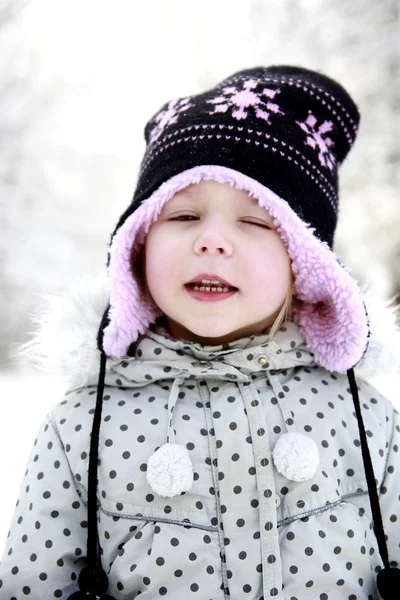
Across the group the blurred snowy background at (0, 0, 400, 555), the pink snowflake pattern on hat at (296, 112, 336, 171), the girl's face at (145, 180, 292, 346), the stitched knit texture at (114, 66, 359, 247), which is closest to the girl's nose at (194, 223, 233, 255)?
the girl's face at (145, 180, 292, 346)

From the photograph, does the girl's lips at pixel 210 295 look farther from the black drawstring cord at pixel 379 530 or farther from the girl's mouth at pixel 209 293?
the black drawstring cord at pixel 379 530

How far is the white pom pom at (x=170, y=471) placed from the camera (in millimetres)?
881

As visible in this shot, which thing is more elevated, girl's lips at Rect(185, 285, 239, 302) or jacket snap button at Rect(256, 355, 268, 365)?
girl's lips at Rect(185, 285, 239, 302)

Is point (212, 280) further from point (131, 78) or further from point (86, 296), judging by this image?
point (131, 78)

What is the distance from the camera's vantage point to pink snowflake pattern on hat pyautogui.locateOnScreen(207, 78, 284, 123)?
0.98 meters

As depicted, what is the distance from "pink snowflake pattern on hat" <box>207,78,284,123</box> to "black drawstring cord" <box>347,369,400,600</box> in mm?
514

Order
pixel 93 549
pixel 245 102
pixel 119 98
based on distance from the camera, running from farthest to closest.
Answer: pixel 119 98 < pixel 245 102 < pixel 93 549

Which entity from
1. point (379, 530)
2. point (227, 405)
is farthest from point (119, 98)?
point (379, 530)

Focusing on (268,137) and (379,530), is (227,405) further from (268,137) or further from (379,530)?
(268,137)

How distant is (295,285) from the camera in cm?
109

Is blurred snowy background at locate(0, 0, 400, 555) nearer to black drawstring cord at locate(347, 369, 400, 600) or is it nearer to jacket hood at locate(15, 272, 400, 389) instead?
jacket hood at locate(15, 272, 400, 389)

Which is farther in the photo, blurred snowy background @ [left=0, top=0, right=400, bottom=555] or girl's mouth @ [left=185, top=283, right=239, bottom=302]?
blurred snowy background @ [left=0, top=0, right=400, bottom=555]

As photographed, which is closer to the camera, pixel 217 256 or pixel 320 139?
pixel 217 256

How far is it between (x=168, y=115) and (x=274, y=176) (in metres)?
0.26
